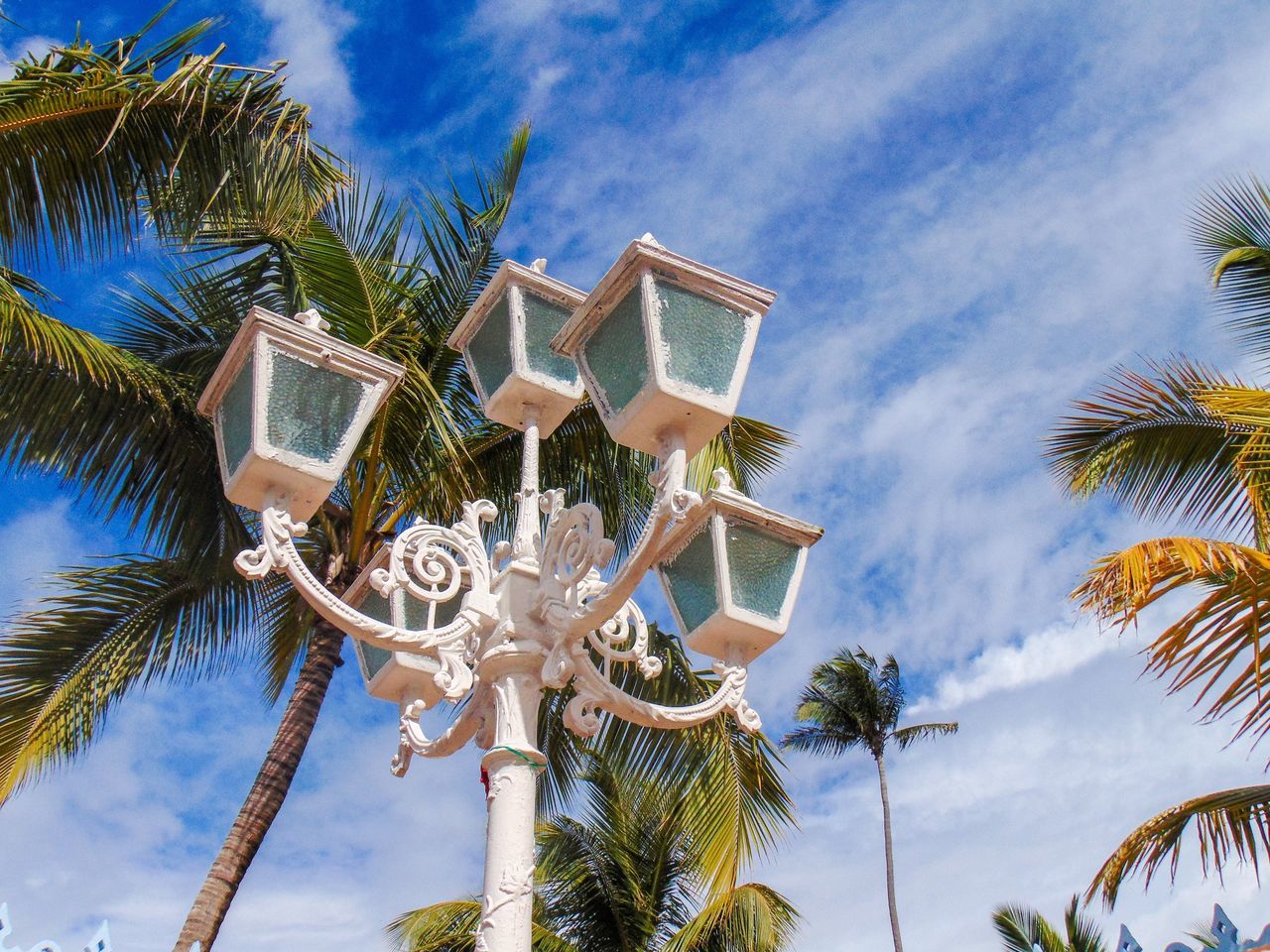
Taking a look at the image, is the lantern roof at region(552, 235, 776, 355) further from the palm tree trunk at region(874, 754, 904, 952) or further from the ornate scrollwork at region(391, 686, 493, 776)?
the palm tree trunk at region(874, 754, 904, 952)

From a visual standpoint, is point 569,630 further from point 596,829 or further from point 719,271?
point 596,829

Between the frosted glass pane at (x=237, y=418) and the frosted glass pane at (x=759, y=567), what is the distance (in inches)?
66.3

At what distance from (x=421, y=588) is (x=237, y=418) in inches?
32.9

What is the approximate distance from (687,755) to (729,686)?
517 centimetres

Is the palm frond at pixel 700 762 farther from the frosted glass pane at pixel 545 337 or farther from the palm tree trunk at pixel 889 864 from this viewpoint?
the palm tree trunk at pixel 889 864

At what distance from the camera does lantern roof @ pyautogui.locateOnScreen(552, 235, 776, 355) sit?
3.98 metres

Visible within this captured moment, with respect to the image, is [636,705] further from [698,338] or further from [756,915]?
[756,915]

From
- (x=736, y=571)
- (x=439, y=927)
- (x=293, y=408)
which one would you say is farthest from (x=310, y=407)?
(x=439, y=927)

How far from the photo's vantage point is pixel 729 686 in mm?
4590

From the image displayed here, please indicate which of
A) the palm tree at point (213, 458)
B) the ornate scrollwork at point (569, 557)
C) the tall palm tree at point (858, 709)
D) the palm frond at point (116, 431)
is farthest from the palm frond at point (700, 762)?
the tall palm tree at point (858, 709)

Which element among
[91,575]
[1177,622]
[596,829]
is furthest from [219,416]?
[596,829]

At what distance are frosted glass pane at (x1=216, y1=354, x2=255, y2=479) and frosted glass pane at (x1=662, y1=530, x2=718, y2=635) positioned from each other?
1596 mm

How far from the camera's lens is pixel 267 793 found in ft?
25.4

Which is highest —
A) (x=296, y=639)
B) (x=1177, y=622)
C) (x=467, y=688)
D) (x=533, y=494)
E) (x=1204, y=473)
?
(x=1204, y=473)
